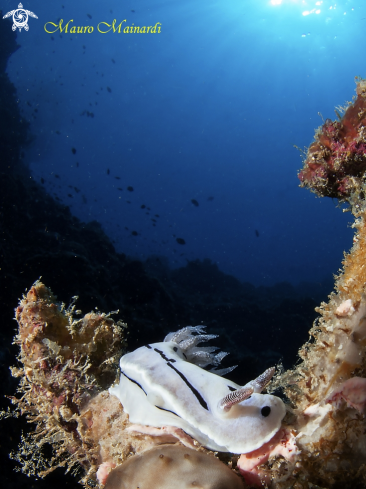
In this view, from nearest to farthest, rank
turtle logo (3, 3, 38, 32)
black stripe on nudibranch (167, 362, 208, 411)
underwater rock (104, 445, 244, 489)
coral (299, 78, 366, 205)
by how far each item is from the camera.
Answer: underwater rock (104, 445, 244, 489) < black stripe on nudibranch (167, 362, 208, 411) < coral (299, 78, 366, 205) < turtle logo (3, 3, 38, 32)

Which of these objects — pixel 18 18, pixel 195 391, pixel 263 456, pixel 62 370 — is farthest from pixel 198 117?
pixel 263 456

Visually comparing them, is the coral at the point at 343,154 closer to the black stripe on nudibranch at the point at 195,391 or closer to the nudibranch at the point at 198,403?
the nudibranch at the point at 198,403

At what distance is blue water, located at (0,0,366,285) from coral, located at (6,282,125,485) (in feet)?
112

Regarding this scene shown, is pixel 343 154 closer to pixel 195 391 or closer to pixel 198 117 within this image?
pixel 195 391

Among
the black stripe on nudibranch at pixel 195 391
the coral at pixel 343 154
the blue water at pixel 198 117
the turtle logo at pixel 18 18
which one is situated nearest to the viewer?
the black stripe on nudibranch at pixel 195 391

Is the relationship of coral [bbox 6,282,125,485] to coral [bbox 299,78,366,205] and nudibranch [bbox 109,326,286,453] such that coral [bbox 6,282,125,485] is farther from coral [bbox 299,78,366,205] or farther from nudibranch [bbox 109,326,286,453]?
coral [bbox 299,78,366,205]

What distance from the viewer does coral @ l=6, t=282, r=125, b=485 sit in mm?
2170

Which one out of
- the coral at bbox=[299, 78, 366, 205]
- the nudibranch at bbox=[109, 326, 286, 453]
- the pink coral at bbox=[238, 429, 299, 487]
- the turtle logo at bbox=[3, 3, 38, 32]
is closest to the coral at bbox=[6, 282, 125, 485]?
the nudibranch at bbox=[109, 326, 286, 453]

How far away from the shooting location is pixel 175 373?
5.30 ft

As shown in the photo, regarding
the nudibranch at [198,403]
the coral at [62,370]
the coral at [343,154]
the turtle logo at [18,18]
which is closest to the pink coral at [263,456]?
the nudibranch at [198,403]

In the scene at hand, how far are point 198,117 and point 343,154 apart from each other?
72.9 meters

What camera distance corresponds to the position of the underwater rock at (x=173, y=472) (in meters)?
1.26

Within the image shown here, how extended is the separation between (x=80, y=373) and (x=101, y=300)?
272 inches

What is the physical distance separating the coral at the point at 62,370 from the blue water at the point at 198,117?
3404 cm
